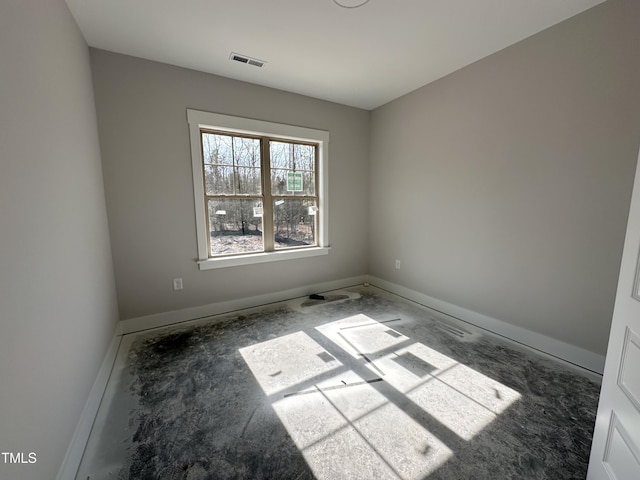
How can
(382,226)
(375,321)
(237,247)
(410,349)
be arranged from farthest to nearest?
1. (382,226)
2. (237,247)
3. (375,321)
4. (410,349)

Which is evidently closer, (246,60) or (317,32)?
(317,32)

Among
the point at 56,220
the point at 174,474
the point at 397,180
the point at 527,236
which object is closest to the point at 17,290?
the point at 56,220

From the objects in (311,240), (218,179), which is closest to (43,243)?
(218,179)

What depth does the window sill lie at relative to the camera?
304cm

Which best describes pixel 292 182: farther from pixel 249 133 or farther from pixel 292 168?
pixel 249 133

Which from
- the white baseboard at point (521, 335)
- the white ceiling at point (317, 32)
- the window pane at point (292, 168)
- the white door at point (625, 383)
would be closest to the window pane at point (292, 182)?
the window pane at point (292, 168)

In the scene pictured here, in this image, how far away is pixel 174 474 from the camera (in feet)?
4.28

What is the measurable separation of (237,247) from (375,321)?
186 centimetres

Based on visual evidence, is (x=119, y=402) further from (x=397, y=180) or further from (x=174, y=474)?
(x=397, y=180)

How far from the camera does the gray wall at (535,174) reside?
1.89m

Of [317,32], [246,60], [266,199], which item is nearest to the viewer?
[317,32]

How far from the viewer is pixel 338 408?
1719mm

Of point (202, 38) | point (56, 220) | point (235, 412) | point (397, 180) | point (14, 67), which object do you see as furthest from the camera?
point (397, 180)

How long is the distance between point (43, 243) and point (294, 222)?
2621mm
